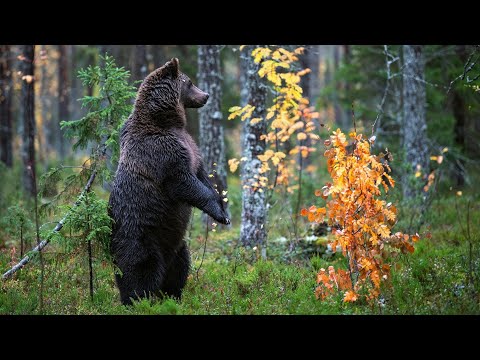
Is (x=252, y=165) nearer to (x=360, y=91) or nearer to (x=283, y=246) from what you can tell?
(x=283, y=246)

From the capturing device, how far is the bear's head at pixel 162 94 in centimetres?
739

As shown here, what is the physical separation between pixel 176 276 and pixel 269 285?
1.33 m

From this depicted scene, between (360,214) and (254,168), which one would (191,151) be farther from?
(254,168)

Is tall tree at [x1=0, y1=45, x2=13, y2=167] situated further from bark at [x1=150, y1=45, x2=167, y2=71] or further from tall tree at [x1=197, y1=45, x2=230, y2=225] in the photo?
tall tree at [x1=197, y1=45, x2=230, y2=225]

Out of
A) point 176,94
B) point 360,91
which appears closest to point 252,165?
point 176,94

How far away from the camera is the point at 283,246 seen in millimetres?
9891

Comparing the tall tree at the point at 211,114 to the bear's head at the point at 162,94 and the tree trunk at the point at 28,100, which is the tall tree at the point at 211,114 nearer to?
the tree trunk at the point at 28,100

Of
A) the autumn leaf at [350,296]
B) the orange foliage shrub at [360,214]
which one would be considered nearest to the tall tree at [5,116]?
the orange foliage shrub at [360,214]

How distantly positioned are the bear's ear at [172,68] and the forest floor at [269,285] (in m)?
2.76

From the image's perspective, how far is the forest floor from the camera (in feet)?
21.2

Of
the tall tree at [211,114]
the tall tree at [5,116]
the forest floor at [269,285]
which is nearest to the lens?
the forest floor at [269,285]

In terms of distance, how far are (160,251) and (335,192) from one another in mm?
2514

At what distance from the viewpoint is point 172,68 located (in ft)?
24.7

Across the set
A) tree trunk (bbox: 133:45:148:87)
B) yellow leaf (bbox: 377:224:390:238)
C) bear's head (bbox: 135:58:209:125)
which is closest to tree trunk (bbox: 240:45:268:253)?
bear's head (bbox: 135:58:209:125)
